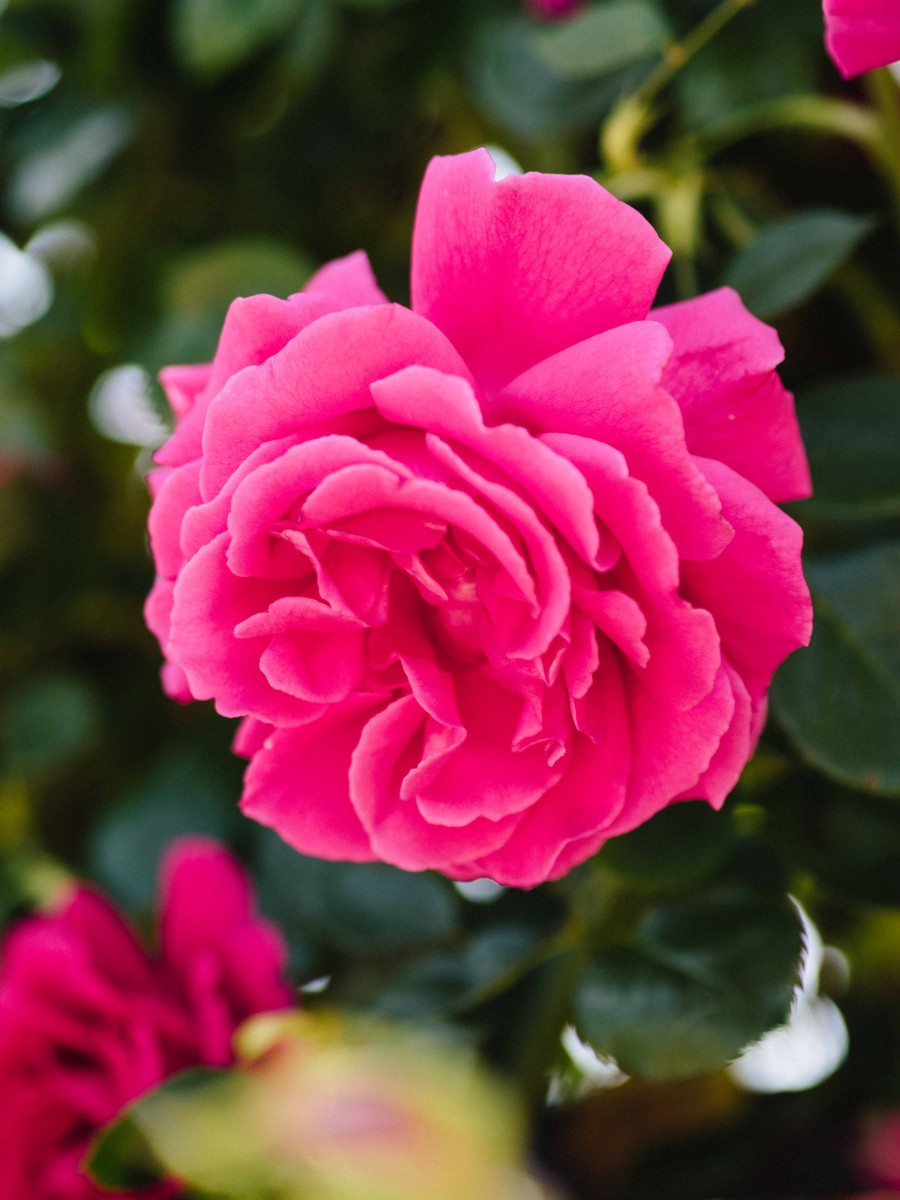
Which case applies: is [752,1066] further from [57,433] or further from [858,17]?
[57,433]

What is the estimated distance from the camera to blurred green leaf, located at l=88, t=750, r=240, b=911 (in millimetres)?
741

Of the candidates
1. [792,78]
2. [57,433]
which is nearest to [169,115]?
[57,433]

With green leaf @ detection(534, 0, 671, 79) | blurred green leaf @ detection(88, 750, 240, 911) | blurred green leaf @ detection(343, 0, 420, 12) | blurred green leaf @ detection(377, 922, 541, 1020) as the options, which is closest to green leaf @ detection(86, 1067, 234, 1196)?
blurred green leaf @ detection(377, 922, 541, 1020)

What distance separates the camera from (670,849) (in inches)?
17.3

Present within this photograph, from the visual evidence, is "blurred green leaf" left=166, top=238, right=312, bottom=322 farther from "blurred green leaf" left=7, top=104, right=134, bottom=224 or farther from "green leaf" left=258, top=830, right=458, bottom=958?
"green leaf" left=258, top=830, right=458, bottom=958

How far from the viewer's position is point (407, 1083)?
0.46 metres

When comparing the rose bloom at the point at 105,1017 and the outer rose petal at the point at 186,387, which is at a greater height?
the outer rose petal at the point at 186,387

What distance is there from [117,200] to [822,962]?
789mm

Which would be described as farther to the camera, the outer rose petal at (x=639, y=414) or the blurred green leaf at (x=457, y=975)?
the blurred green leaf at (x=457, y=975)

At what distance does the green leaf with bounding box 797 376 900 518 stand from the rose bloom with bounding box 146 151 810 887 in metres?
0.13

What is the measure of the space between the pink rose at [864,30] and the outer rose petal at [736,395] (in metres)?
0.07

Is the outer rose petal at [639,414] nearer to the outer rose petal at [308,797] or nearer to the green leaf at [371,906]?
the outer rose petal at [308,797]

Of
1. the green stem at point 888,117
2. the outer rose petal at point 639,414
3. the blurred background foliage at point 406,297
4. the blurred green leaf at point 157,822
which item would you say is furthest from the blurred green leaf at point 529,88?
the blurred green leaf at point 157,822

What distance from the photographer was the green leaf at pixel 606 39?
500mm
